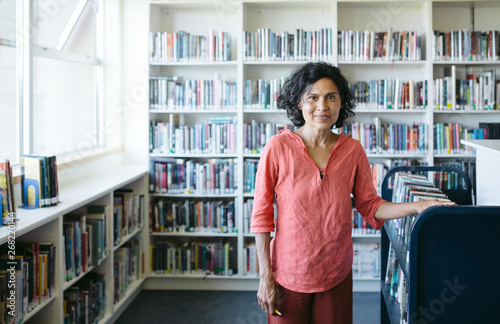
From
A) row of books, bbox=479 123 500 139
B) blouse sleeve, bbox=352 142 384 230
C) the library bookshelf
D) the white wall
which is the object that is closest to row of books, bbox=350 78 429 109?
the library bookshelf

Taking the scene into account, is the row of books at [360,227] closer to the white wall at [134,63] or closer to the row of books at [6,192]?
the white wall at [134,63]

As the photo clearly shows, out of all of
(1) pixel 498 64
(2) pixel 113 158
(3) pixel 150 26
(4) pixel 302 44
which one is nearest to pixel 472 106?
(1) pixel 498 64

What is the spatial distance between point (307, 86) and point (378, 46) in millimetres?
2342

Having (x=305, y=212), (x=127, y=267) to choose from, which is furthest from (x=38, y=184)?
(x=305, y=212)

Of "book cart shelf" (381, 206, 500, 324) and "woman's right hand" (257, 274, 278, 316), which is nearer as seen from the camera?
"book cart shelf" (381, 206, 500, 324)

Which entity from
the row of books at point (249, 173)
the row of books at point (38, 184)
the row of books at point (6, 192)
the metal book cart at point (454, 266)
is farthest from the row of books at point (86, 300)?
the metal book cart at point (454, 266)

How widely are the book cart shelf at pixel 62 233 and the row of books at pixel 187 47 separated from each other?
38.4 inches

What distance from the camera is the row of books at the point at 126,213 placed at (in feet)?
10.7

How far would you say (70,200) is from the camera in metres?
2.62

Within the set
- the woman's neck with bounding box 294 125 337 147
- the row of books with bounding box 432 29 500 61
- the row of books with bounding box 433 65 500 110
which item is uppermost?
the row of books with bounding box 432 29 500 61

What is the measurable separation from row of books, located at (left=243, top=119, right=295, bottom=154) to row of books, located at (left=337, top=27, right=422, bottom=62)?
0.77 meters

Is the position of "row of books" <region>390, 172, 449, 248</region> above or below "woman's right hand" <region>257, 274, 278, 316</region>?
above

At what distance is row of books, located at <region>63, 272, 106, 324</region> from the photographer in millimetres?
2627

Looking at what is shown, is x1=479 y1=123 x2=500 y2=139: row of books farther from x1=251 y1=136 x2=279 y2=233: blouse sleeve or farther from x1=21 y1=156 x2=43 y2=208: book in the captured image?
x1=21 y1=156 x2=43 y2=208: book
